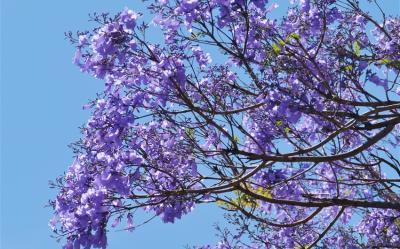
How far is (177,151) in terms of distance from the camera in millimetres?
6402

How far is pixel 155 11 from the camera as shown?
621 cm

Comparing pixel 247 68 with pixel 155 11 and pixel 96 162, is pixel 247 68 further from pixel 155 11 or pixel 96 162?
pixel 96 162

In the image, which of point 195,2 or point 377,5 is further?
point 377,5

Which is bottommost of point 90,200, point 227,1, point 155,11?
point 90,200

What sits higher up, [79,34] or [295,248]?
[79,34]

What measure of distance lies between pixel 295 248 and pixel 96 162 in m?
3.14

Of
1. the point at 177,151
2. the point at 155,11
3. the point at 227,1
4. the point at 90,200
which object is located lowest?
the point at 90,200

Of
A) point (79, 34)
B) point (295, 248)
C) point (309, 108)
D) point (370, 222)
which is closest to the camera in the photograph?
point (309, 108)

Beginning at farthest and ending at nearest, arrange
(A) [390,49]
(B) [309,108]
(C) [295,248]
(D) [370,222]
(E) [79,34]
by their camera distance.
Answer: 1. (D) [370,222]
2. (C) [295,248]
3. (A) [390,49]
4. (E) [79,34]
5. (B) [309,108]

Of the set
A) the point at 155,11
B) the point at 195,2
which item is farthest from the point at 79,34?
the point at 195,2

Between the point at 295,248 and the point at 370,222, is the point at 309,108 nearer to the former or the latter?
the point at 295,248

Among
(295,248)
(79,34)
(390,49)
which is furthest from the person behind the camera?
(295,248)

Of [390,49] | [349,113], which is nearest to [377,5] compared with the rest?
[390,49]

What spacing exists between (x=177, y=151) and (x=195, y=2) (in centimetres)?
150
